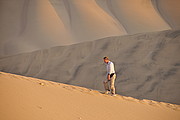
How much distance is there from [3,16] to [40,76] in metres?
12.4

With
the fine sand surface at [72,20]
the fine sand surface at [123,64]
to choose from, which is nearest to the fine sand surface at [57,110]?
the fine sand surface at [123,64]

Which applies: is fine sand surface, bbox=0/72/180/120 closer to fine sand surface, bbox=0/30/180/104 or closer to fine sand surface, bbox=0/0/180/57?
fine sand surface, bbox=0/30/180/104

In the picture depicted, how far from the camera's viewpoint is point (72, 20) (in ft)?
82.7

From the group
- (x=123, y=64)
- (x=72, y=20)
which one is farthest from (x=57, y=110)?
(x=72, y=20)

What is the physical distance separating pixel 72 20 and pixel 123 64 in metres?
14.2

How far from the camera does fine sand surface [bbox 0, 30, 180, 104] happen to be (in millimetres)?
10734

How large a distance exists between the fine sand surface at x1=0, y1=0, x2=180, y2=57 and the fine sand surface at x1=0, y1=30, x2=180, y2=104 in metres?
5.54

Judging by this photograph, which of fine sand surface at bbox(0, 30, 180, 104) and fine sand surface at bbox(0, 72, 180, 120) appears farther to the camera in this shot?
fine sand surface at bbox(0, 30, 180, 104)

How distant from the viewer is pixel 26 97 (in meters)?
3.39

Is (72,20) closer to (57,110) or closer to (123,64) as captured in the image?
(123,64)

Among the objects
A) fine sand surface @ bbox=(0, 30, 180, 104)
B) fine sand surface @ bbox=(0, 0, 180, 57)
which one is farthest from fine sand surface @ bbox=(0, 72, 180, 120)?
fine sand surface @ bbox=(0, 0, 180, 57)

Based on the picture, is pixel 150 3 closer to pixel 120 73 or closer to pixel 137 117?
pixel 120 73

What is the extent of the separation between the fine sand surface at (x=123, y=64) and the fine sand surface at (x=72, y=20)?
5.54 m

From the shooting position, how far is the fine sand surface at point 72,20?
21.6 m
